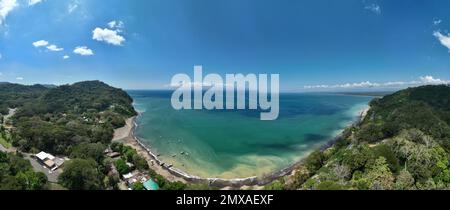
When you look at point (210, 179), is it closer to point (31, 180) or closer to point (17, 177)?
point (31, 180)

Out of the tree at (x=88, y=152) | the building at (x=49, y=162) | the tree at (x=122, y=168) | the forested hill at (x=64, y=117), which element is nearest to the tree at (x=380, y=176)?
the tree at (x=122, y=168)

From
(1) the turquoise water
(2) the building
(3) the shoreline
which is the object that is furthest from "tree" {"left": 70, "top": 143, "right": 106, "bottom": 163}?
→ (1) the turquoise water

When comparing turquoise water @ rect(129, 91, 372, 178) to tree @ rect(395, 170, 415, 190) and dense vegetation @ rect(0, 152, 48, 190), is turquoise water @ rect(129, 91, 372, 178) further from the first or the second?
dense vegetation @ rect(0, 152, 48, 190)

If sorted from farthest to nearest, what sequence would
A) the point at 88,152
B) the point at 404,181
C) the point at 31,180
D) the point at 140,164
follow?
the point at 88,152, the point at 140,164, the point at 404,181, the point at 31,180

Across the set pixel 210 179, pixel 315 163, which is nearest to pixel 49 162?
pixel 210 179

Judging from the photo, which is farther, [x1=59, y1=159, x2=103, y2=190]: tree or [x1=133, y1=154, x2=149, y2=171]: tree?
[x1=133, y1=154, x2=149, y2=171]: tree

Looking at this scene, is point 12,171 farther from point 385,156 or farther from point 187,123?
point 187,123
